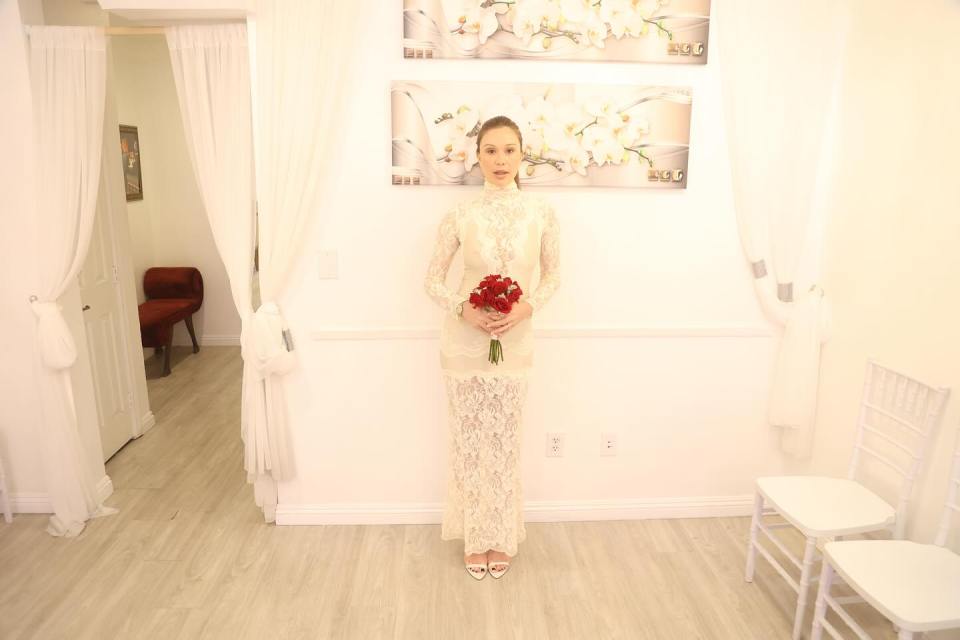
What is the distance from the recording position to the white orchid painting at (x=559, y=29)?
2.66 m

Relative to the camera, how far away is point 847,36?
2.75 meters

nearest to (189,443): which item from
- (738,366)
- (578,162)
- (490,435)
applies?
(490,435)

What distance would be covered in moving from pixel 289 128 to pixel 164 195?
373cm

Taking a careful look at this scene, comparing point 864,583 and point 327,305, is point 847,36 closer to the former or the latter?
point 864,583

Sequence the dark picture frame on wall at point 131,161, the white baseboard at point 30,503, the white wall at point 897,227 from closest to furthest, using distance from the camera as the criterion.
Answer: the white wall at point 897,227 < the white baseboard at point 30,503 < the dark picture frame on wall at point 131,161

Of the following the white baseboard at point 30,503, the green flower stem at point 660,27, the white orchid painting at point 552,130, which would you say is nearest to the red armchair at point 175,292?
the white baseboard at point 30,503

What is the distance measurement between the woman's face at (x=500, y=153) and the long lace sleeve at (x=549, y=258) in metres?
0.24

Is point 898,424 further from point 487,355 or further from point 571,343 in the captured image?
point 487,355

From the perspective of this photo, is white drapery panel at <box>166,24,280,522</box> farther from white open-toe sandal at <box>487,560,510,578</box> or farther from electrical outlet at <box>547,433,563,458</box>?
electrical outlet at <box>547,433,563,458</box>

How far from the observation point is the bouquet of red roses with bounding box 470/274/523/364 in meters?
2.36

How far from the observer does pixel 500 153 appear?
243 cm

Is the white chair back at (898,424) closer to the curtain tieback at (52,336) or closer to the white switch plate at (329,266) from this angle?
the white switch plate at (329,266)

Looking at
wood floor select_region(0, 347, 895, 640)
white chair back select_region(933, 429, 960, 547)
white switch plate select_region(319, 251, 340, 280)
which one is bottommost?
wood floor select_region(0, 347, 895, 640)

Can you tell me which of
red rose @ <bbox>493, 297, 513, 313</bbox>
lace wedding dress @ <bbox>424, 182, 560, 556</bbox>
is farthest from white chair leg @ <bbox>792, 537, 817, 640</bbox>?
red rose @ <bbox>493, 297, 513, 313</bbox>
